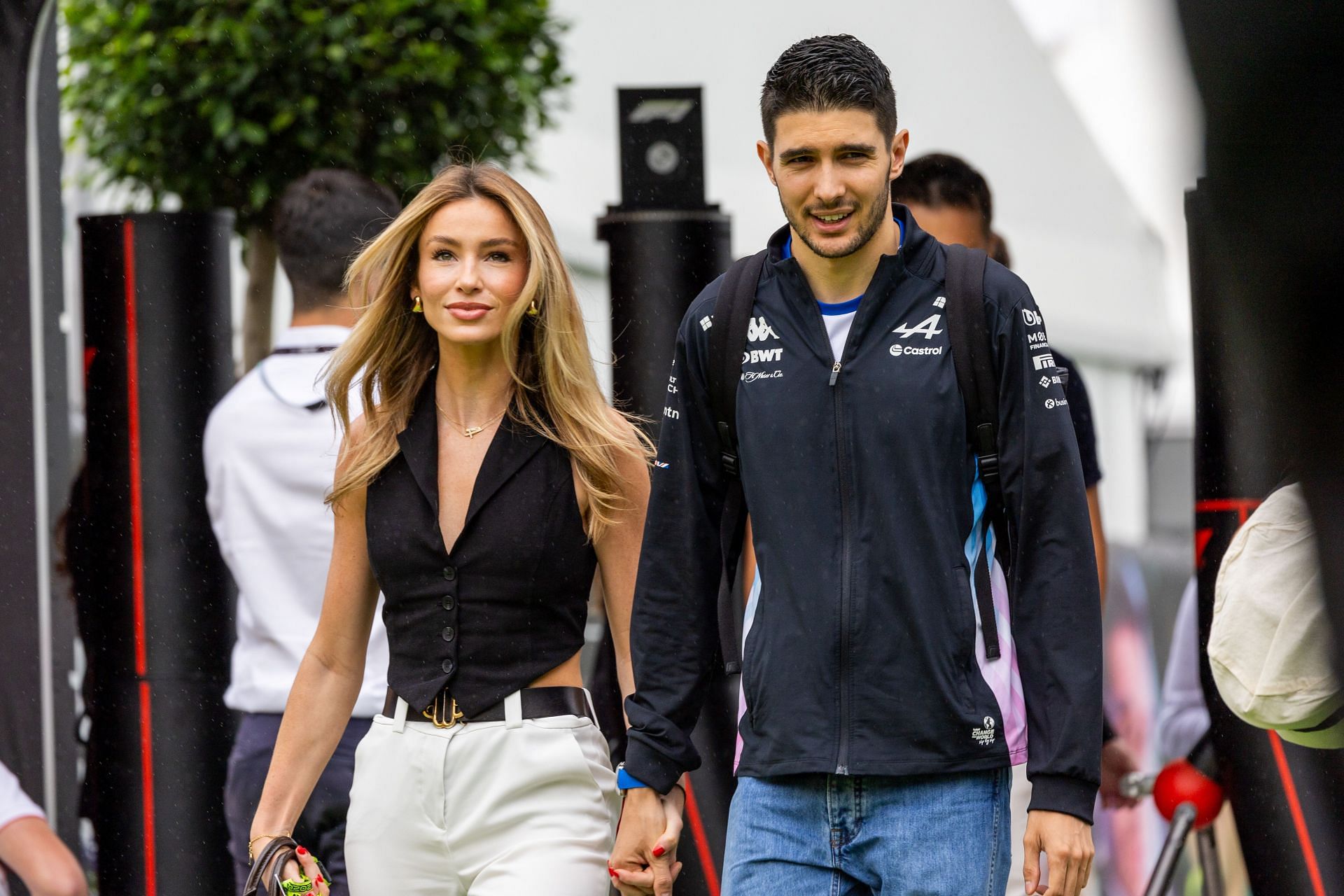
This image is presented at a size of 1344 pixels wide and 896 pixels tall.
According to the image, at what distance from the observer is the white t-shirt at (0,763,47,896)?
4427 mm

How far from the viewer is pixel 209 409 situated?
4523 mm

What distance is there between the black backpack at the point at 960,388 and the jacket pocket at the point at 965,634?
0.02 m

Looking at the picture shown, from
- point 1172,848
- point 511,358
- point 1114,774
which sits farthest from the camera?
point 1114,774

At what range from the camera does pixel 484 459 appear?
292cm

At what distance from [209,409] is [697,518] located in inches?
85.9

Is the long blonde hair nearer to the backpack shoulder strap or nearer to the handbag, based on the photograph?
the backpack shoulder strap

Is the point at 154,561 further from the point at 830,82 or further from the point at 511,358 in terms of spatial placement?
the point at 830,82

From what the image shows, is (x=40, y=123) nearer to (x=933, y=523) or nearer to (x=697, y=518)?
(x=697, y=518)

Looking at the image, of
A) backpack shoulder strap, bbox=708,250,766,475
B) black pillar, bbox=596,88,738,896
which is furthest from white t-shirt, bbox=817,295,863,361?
black pillar, bbox=596,88,738,896

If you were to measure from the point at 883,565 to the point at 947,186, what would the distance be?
1627mm

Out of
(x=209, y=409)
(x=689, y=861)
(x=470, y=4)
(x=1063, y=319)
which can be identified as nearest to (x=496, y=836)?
(x=689, y=861)

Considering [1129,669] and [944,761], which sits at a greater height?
[944,761]

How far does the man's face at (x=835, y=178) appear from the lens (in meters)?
2.54

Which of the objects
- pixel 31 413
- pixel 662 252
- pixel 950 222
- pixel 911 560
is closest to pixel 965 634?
pixel 911 560
